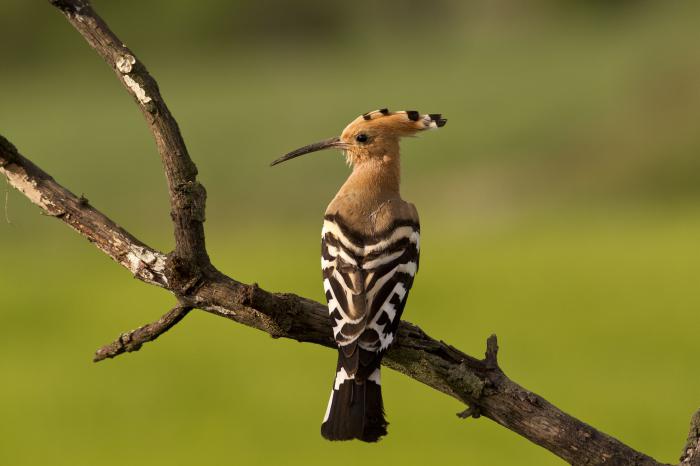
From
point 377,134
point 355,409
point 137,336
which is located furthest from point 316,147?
point 137,336

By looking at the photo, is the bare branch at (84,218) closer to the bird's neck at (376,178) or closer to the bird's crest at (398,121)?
the bird's neck at (376,178)

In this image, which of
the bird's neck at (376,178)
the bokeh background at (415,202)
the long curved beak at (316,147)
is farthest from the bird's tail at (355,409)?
the bokeh background at (415,202)

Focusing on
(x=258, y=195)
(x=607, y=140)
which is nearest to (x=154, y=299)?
(x=258, y=195)

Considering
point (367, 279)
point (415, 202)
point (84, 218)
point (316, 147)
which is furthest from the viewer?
point (415, 202)

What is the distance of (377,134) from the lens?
3.26 meters

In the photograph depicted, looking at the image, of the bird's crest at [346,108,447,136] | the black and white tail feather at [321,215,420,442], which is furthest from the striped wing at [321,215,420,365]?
the bird's crest at [346,108,447,136]

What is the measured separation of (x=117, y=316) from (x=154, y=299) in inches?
28.1

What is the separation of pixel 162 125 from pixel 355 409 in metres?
0.68

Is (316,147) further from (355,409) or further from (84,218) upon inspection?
(84,218)

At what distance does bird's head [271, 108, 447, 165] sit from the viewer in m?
3.24

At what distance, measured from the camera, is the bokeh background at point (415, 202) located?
8000mm

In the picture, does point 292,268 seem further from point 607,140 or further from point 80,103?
point 80,103

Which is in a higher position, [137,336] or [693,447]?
[693,447]

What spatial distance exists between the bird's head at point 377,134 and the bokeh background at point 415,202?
3.77 m
